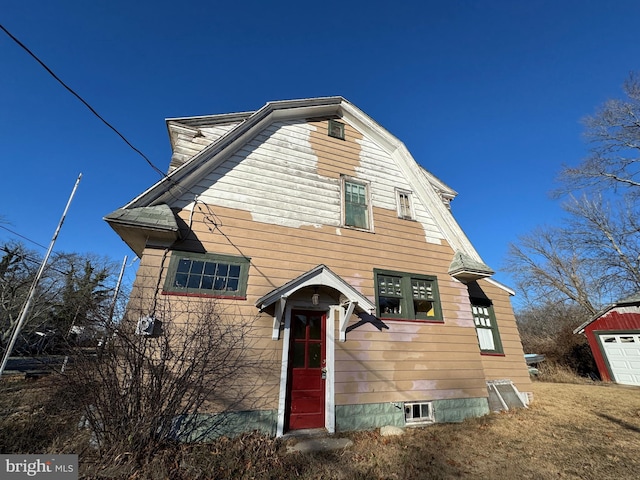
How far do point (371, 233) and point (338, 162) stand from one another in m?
2.33

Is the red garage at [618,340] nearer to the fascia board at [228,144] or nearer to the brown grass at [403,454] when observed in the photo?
the brown grass at [403,454]

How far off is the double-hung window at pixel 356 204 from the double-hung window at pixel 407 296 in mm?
1449

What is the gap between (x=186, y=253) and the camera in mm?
5477

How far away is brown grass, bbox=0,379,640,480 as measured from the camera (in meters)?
3.75

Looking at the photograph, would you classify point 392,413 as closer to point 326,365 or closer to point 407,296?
point 326,365

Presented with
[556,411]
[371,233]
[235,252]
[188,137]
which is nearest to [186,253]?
[235,252]

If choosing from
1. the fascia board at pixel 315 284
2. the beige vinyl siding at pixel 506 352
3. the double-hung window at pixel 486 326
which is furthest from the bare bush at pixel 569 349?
the fascia board at pixel 315 284

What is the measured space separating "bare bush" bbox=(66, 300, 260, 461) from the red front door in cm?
92

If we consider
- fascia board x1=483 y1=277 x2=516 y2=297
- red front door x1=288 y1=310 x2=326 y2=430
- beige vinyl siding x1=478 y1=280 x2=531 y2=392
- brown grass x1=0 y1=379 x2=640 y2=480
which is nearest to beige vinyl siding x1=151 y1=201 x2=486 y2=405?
red front door x1=288 y1=310 x2=326 y2=430

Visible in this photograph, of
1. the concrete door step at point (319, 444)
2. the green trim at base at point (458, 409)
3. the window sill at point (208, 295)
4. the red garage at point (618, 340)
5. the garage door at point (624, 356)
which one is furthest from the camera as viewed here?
the red garage at point (618, 340)

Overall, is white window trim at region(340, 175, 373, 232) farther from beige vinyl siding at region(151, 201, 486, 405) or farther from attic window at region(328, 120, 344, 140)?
attic window at region(328, 120, 344, 140)

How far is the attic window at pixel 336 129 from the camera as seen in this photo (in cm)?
808

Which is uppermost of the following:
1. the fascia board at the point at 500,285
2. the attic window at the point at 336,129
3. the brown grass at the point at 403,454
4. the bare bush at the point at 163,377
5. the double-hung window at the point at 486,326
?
the attic window at the point at 336,129

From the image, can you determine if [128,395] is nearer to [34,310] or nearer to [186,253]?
[186,253]
